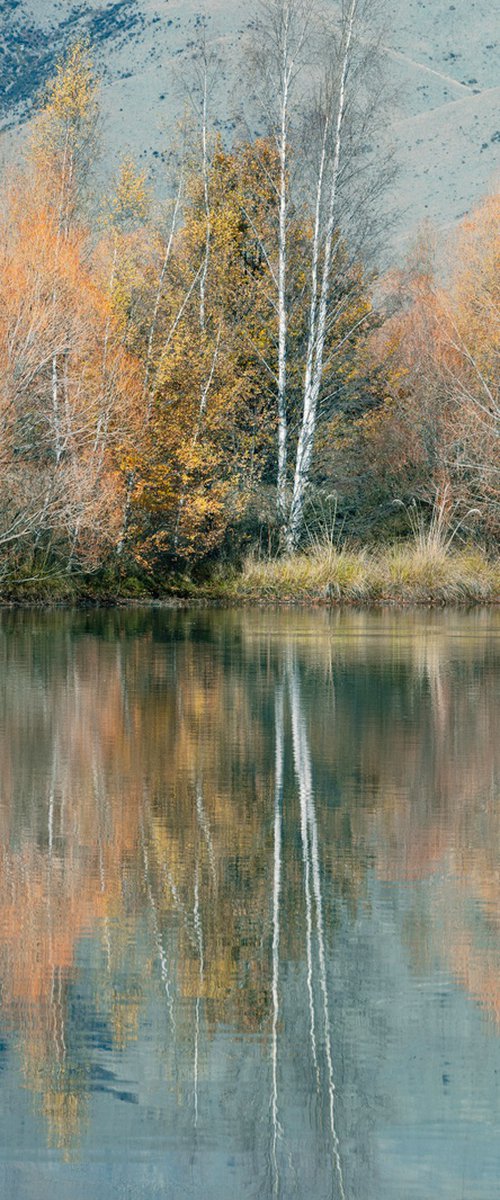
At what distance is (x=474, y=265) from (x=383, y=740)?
3342 cm

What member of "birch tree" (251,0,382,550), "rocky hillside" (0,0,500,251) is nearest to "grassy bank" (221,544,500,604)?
"birch tree" (251,0,382,550)

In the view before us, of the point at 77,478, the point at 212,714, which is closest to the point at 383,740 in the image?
the point at 212,714

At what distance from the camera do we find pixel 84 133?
52469 mm

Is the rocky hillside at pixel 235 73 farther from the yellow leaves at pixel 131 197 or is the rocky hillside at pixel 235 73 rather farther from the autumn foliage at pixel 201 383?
the yellow leaves at pixel 131 197

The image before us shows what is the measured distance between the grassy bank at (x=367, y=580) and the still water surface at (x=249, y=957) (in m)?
20.8

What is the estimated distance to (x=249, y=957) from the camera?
664 cm

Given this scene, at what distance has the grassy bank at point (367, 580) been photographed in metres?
35.4

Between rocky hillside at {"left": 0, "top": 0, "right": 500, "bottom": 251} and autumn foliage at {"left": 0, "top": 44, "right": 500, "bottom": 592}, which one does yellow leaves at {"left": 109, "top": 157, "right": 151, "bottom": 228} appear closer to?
autumn foliage at {"left": 0, "top": 44, "right": 500, "bottom": 592}

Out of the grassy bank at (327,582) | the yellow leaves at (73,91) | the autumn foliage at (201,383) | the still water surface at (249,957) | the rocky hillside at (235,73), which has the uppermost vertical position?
the rocky hillside at (235,73)

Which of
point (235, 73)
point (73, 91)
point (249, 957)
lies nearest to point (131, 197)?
point (73, 91)

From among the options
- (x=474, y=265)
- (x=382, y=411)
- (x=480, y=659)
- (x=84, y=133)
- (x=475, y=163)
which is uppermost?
(x=475, y=163)

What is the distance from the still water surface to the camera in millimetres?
4781

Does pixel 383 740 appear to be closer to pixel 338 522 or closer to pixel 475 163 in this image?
pixel 338 522

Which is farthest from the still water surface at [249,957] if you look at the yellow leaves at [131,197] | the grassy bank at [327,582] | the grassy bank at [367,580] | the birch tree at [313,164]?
the yellow leaves at [131,197]
